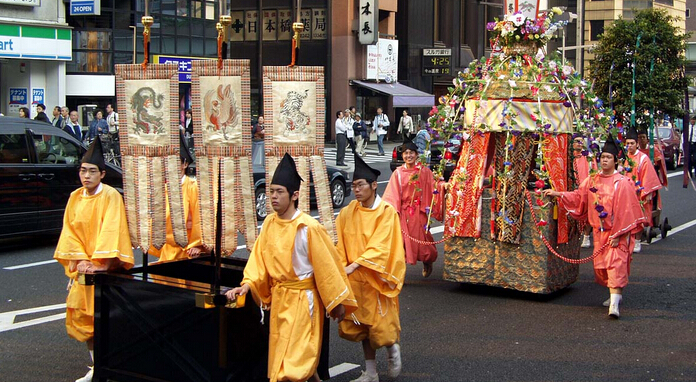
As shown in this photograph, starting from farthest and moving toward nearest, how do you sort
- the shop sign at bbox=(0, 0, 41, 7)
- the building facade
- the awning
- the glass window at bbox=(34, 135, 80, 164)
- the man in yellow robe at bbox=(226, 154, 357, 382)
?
the awning, the building facade, the shop sign at bbox=(0, 0, 41, 7), the glass window at bbox=(34, 135, 80, 164), the man in yellow robe at bbox=(226, 154, 357, 382)

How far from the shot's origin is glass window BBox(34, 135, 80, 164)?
1215cm

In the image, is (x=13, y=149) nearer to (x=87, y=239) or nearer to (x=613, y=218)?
(x=87, y=239)

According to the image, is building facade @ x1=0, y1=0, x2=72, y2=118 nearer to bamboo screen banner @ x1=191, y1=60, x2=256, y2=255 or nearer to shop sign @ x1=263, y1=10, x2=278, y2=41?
shop sign @ x1=263, y1=10, x2=278, y2=41

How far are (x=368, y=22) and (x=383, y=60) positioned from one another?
2.93m

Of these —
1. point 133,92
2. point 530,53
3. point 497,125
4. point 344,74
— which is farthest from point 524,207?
point 344,74

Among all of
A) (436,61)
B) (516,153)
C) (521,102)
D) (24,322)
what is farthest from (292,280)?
(436,61)

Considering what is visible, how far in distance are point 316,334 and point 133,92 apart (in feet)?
7.05

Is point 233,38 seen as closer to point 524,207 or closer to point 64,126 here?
point 64,126

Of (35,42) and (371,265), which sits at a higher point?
(35,42)

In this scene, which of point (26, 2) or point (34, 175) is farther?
point (26, 2)

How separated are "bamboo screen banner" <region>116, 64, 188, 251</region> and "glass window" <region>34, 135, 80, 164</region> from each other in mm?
6503

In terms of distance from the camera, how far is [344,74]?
37094 mm

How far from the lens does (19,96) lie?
2608 centimetres

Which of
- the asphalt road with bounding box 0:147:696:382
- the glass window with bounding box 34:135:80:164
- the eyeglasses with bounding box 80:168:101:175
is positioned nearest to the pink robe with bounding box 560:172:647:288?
the asphalt road with bounding box 0:147:696:382
